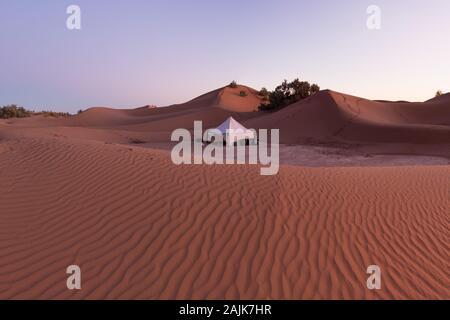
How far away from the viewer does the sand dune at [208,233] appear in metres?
3.56

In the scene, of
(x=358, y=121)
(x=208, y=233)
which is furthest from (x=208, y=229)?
(x=358, y=121)

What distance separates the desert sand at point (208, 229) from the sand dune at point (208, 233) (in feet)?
0.06

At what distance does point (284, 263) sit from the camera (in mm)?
3877

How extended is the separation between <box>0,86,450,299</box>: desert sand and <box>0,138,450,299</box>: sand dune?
0.06 ft

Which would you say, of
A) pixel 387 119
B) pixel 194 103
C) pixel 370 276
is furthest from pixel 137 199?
pixel 194 103

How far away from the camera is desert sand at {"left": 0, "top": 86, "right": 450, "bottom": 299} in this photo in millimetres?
3564

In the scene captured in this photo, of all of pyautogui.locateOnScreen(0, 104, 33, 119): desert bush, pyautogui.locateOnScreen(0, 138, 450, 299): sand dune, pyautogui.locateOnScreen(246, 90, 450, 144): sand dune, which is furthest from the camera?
pyautogui.locateOnScreen(0, 104, 33, 119): desert bush

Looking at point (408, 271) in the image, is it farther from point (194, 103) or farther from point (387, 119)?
point (194, 103)

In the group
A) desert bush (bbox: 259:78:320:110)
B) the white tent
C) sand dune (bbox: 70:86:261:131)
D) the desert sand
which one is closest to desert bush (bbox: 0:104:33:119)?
sand dune (bbox: 70:86:261:131)

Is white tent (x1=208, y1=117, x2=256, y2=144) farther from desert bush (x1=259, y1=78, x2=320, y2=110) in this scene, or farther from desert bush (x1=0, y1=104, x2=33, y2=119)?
desert bush (x1=0, y1=104, x2=33, y2=119)

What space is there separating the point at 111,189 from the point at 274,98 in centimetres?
3057

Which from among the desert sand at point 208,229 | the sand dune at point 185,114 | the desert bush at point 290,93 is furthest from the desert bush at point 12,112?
the desert sand at point 208,229

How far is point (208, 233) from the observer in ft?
14.3

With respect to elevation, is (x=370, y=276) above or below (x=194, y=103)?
below
